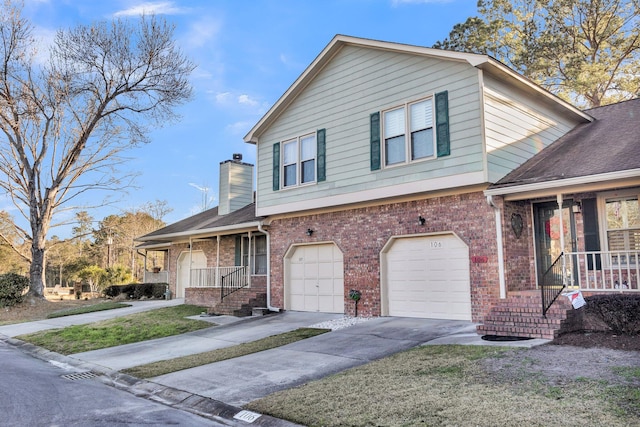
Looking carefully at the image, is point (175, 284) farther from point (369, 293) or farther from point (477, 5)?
point (477, 5)

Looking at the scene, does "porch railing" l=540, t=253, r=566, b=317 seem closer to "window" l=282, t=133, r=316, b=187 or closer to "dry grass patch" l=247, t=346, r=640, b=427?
"dry grass patch" l=247, t=346, r=640, b=427

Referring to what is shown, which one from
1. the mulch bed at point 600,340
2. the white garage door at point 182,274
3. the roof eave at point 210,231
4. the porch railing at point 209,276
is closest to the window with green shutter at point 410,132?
the mulch bed at point 600,340

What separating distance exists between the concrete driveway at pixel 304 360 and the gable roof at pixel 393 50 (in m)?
5.93

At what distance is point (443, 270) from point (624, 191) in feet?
14.1

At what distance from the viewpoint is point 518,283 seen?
36.3 feet

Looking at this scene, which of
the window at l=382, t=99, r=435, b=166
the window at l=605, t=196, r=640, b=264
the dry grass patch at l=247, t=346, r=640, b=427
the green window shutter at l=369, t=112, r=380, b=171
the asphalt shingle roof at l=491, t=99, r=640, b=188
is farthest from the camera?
the green window shutter at l=369, t=112, r=380, b=171

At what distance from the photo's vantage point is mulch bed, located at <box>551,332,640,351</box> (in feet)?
25.3

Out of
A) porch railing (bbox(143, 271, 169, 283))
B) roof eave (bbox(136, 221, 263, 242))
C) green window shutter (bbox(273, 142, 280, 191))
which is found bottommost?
porch railing (bbox(143, 271, 169, 283))

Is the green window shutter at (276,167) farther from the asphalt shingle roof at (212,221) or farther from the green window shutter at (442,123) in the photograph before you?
the green window shutter at (442,123)

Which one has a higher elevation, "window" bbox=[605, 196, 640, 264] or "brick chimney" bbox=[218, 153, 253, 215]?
"brick chimney" bbox=[218, 153, 253, 215]

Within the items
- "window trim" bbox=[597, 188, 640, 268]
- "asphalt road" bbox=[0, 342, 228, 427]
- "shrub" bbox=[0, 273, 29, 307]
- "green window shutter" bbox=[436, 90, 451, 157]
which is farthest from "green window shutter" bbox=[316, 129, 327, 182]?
"shrub" bbox=[0, 273, 29, 307]

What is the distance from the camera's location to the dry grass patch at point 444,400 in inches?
191

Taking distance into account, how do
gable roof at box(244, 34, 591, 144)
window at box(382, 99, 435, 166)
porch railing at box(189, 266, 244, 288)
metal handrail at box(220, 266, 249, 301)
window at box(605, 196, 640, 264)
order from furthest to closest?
porch railing at box(189, 266, 244, 288), metal handrail at box(220, 266, 249, 301), window at box(382, 99, 435, 166), gable roof at box(244, 34, 591, 144), window at box(605, 196, 640, 264)

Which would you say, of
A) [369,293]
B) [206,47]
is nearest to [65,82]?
[206,47]
